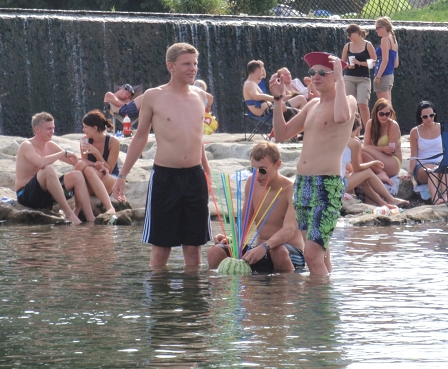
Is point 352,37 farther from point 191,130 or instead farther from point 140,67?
point 191,130

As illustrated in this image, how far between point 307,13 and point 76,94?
1569cm

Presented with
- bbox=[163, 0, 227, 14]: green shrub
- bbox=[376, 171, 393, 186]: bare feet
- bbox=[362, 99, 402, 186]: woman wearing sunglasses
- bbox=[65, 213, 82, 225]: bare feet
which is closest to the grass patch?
bbox=[163, 0, 227, 14]: green shrub

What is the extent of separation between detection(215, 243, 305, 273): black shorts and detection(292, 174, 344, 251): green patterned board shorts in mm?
752

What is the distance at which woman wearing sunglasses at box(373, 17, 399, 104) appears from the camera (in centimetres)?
1491

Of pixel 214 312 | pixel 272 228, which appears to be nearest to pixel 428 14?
pixel 272 228

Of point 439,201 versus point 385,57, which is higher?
point 385,57

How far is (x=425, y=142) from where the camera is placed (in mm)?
12219

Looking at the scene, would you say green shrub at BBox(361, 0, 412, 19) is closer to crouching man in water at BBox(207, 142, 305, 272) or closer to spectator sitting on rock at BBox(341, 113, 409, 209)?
spectator sitting on rock at BBox(341, 113, 409, 209)

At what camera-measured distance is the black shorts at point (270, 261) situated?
7.26 meters

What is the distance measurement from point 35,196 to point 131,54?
8577mm

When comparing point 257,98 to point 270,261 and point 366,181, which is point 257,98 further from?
point 270,261

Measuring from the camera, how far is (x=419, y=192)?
12344 millimetres

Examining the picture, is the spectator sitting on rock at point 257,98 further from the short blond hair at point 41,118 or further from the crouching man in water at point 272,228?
the crouching man in water at point 272,228

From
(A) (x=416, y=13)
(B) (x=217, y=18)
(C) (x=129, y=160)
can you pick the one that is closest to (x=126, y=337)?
(C) (x=129, y=160)
